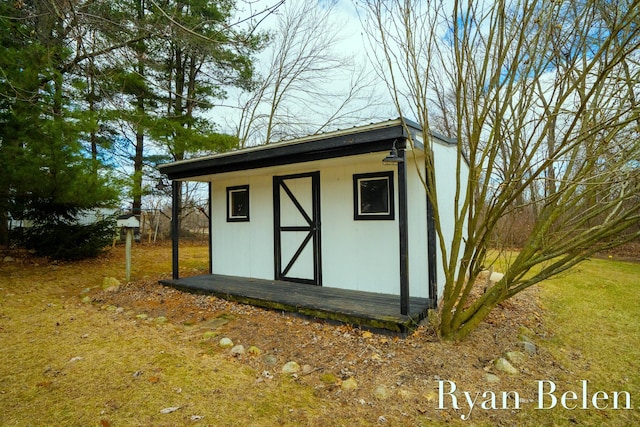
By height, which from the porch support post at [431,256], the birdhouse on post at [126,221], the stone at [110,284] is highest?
the birdhouse on post at [126,221]

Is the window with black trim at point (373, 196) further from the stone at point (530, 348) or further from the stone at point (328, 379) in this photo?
the stone at point (328, 379)

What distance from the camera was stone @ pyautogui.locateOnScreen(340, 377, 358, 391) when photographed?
8.50 ft

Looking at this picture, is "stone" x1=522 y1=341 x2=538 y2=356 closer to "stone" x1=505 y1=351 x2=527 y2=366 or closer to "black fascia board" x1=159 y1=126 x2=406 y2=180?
"stone" x1=505 y1=351 x2=527 y2=366

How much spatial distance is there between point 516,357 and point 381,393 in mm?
1408

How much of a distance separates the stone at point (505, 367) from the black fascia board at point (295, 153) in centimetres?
224

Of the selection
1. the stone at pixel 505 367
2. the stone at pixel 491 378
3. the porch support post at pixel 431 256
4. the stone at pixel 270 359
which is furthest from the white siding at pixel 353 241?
the stone at pixel 270 359

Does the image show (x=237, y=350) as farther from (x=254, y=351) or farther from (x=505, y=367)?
(x=505, y=367)

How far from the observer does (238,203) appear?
259 inches

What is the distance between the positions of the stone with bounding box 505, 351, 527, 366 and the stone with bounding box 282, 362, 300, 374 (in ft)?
6.19

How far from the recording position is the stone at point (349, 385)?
2.59m

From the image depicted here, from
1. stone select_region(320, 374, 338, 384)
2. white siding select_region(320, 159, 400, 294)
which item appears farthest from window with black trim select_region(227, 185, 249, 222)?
stone select_region(320, 374, 338, 384)

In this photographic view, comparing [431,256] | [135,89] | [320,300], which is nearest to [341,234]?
[320,300]

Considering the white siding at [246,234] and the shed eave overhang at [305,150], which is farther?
the white siding at [246,234]

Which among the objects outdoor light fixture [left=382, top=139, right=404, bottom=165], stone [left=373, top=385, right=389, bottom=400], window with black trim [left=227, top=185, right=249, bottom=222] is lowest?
stone [left=373, top=385, right=389, bottom=400]
